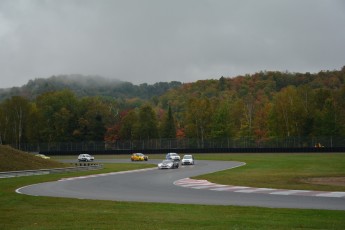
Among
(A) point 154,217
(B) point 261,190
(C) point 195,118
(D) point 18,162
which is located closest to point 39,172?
(D) point 18,162

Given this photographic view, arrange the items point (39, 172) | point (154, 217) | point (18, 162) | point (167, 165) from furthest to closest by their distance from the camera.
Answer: point (167, 165) < point (18, 162) < point (39, 172) < point (154, 217)

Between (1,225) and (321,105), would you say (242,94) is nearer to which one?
(321,105)

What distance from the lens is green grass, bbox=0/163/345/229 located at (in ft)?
41.2

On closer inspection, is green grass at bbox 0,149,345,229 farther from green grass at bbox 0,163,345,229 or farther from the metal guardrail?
the metal guardrail

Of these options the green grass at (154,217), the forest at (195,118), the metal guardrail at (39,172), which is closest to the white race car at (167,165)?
the metal guardrail at (39,172)

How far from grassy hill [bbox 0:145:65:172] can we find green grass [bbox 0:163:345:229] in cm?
2676

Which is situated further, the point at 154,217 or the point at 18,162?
the point at 18,162

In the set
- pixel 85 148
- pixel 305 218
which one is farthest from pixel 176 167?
pixel 85 148

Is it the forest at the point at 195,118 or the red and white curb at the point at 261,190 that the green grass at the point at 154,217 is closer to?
the red and white curb at the point at 261,190

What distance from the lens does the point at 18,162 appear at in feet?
151

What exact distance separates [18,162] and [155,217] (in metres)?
34.7

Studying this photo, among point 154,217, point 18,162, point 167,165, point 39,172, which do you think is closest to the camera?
point 154,217

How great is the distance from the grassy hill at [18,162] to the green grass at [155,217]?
87.8ft

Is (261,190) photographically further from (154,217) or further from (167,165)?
(167,165)
